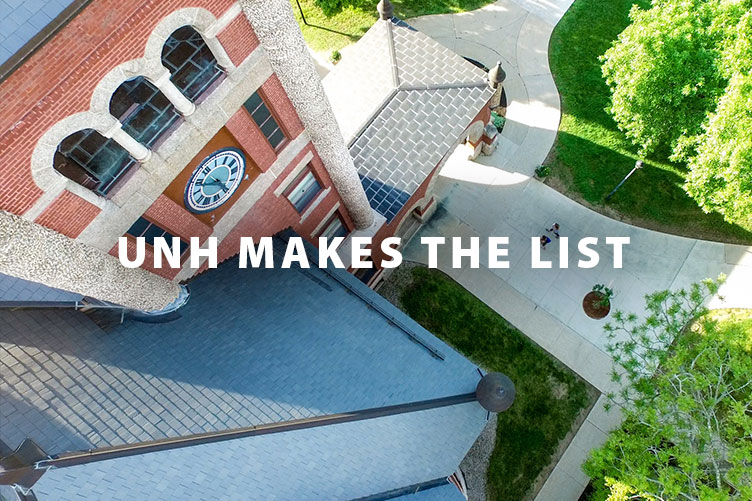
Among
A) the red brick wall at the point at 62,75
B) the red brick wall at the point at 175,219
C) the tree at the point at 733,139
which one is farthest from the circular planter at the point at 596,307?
the red brick wall at the point at 62,75

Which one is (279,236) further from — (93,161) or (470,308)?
(470,308)

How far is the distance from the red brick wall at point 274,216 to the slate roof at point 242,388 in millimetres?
1321

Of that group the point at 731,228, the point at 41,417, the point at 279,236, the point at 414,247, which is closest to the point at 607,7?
the point at 731,228

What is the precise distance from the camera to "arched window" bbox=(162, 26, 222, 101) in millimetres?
10297

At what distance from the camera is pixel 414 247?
27875mm

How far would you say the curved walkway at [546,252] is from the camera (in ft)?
82.0

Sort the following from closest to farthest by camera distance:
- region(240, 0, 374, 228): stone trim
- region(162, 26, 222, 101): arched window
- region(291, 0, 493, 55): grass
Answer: region(162, 26, 222, 101): arched window < region(240, 0, 374, 228): stone trim < region(291, 0, 493, 55): grass

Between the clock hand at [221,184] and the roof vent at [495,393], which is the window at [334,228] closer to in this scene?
the clock hand at [221,184]

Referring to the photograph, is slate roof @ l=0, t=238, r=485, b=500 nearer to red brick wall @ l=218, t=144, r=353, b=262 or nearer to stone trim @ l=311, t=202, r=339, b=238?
red brick wall @ l=218, t=144, r=353, b=262

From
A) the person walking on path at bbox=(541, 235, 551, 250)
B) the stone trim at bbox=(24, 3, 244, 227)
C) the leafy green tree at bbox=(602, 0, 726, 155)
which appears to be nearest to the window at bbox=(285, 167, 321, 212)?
the stone trim at bbox=(24, 3, 244, 227)

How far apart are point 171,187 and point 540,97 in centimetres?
2576

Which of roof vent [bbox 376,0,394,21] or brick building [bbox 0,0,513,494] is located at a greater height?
roof vent [bbox 376,0,394,21]

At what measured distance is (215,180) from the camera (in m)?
13.6

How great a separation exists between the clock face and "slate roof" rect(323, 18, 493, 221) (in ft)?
30.9
